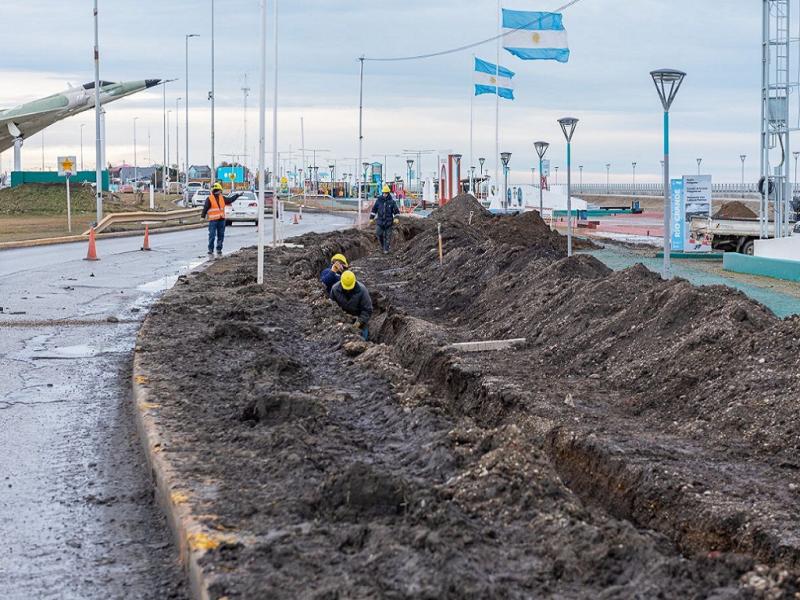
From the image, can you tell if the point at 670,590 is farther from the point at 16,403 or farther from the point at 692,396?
the point at 16,403

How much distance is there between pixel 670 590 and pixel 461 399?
6715 millimetres

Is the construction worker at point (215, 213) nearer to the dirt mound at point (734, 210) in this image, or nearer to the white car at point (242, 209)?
the dirt mound at point (734, 210)

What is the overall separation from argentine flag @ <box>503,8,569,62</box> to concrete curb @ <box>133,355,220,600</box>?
31.4 metres

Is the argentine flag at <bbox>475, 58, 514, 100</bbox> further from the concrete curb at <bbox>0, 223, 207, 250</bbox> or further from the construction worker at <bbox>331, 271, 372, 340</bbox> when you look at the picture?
the construction worker at <bbox>331, 271, 372, 340</bbox>

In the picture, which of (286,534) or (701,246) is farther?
(701,246)

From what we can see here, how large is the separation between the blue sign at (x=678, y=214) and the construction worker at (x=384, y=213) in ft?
23.8

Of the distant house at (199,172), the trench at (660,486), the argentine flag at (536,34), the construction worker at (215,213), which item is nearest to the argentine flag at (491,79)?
the argentine flag at (536,34)

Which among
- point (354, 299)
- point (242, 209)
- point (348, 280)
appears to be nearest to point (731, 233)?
point (354, 299)

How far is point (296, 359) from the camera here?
1198 cm

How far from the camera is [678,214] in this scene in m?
30.0

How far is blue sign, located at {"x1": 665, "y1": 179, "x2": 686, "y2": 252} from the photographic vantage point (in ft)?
98.3

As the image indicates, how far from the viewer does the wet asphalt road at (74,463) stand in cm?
591

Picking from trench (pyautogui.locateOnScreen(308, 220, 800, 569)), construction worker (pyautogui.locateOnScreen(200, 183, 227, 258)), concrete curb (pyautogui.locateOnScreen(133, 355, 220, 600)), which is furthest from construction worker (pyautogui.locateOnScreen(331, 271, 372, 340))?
construction worker (pyautogui.locateOnScreen(200, 183, 227, 258))

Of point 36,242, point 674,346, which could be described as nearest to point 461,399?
point 674,346
